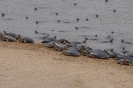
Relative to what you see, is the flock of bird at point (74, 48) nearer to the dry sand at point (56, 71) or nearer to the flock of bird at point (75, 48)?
the flock of bird at point (75, 48)

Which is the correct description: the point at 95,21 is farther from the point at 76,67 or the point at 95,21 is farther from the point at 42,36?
the point at 76,67

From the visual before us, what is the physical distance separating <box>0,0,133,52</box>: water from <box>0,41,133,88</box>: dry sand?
262 centimetres

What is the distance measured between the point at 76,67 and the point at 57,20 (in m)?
7.00

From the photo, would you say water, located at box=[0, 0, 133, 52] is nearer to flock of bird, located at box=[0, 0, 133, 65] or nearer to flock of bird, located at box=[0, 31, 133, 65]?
flock of bird, located at box=[0, 0, 133, 65]

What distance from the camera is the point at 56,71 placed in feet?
30.2

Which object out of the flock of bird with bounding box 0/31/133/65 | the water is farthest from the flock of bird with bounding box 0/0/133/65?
the water

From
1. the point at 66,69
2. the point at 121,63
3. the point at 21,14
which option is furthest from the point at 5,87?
the point at 21,14

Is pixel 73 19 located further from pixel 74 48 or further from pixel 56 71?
pixel 56 71

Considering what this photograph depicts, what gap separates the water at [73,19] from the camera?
1448 cm

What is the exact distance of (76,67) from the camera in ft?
32.2

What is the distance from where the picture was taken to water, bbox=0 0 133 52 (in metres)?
14.5

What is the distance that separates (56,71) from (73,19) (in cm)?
796

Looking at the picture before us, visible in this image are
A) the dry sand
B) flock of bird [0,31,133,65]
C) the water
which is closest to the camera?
the dry sand

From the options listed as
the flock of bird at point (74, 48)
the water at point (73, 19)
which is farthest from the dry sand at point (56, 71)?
the water at point (73, 19)
